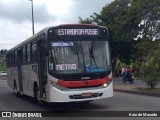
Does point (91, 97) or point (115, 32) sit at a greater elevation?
point (115, 32)

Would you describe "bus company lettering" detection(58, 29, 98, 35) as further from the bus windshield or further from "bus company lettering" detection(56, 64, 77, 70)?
"bus company lettering" detection(56, 64, 77, 70)

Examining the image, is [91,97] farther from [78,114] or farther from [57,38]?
[57,38]

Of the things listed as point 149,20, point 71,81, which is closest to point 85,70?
point 71,81

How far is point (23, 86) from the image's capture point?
21188 millimetres

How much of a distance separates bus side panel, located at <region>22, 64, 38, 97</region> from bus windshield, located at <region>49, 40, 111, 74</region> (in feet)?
7.70

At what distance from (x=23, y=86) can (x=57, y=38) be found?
22.3 ft

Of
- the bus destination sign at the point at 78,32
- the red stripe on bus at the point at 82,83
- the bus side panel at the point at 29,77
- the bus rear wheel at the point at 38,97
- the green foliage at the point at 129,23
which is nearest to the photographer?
the red stripe on bus at the point at 82,83

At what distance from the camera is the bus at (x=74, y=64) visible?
14.7 meters

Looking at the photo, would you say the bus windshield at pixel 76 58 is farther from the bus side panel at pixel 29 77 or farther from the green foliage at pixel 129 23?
the green foliage at pixel 129 23

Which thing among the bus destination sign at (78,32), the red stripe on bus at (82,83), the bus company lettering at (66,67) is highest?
the bus destination sign at (78,32)

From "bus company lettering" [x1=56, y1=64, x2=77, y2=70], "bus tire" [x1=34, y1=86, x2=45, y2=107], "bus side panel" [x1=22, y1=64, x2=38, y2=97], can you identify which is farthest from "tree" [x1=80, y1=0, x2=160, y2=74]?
"bus company lettering" [x1=56, y1=64, x2=77, y2=70]

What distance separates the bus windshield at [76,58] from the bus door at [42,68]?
0.71 metres

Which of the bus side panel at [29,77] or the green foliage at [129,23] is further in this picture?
the green foliage at [129,23]

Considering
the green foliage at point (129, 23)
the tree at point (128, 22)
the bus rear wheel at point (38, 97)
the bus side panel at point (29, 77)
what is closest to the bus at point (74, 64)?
the bus rear wheel at point (38, 97)
